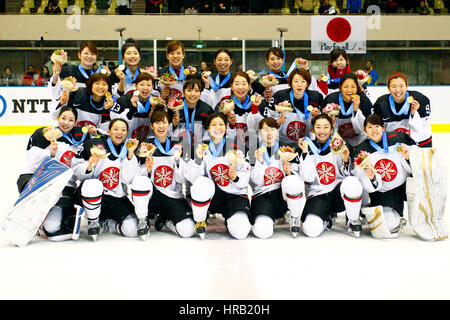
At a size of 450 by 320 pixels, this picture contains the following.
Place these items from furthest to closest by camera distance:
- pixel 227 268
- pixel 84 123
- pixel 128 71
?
pixel 128 71 < pixel 84 123 < pixel 227 268

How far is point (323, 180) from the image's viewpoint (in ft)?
13.8

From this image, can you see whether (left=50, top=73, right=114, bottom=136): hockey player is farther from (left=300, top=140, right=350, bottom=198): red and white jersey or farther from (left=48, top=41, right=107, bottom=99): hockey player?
(left=300, top=140, right=350, bottom=198): red and white jersey

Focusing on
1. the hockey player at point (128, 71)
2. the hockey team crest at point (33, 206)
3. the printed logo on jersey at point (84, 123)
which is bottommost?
the hockey team crest at point (33, 206)

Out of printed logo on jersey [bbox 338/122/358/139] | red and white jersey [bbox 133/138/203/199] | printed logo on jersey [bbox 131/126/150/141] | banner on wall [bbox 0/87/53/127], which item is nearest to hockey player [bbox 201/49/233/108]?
printed logo on jersey [bbox 131/126/150/141]

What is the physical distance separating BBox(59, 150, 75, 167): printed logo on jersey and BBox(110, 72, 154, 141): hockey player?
53 cm

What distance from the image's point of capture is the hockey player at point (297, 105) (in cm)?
444

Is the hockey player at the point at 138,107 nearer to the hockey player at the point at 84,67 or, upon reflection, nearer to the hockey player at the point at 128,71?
the hockey player at the point at 128,71

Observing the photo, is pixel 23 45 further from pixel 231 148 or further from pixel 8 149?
pixel 231 148

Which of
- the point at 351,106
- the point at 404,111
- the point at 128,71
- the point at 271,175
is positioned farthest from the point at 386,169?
the point at 128,71

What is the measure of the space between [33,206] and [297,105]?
6.85ft

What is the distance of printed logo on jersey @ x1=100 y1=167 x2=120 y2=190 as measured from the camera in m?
4.09

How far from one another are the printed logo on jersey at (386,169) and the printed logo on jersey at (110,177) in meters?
1.85

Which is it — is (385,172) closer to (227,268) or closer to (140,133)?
(227,268)

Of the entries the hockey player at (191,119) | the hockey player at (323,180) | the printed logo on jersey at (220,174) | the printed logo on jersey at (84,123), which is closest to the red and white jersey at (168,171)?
the printed logo on jersey at (220,174)
